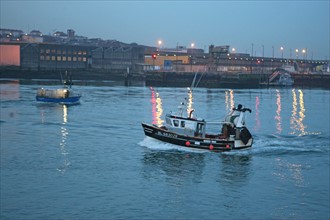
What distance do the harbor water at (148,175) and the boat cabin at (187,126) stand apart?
3.44 ft

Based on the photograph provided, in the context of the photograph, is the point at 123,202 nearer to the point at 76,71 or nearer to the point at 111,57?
the point at 76,71

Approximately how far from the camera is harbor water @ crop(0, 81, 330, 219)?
1734 centimetres

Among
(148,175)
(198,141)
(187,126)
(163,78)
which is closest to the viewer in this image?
(148,175)

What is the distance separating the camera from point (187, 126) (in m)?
26.9

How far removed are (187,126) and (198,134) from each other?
0.77m

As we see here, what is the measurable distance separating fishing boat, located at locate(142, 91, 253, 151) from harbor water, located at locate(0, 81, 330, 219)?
439mm

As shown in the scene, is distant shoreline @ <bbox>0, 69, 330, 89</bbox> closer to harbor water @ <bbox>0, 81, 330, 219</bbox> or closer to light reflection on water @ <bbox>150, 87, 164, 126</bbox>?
light reflection on water @ <bbox>150, 87, 164, 126</bbox>

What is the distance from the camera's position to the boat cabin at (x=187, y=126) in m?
26.8

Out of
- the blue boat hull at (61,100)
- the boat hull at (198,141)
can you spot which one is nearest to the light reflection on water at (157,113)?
the blue boat hull at (61,100)

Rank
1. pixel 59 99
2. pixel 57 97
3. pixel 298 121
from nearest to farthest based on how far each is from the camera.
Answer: pixel 298 121
pixel 59 99
pixel 57 97

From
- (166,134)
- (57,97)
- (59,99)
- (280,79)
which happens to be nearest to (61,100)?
(59,99)

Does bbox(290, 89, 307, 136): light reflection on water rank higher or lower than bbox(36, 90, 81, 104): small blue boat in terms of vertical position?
lower

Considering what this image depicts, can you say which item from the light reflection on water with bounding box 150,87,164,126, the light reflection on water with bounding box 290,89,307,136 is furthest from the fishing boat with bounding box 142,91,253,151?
the light reflection on water with bounding box 150,87,164,126

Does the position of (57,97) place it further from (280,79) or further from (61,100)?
(280,79)
